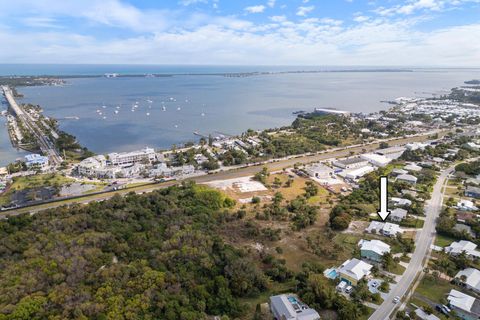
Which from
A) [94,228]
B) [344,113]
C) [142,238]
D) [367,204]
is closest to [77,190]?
[94,228]

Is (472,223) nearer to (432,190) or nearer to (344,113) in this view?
(432,190)

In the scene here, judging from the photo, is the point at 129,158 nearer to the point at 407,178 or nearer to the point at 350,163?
the point at 350,163

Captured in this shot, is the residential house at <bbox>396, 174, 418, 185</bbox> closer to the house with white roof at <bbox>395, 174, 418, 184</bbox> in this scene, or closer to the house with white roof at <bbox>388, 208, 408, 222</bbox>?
the house with white roof at <bbox>395, 174, 418, 184</bbox>

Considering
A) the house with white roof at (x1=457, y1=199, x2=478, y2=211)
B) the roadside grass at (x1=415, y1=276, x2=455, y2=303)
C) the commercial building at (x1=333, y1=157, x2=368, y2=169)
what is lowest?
the roadside grass at (x1=415, y1=276, x2=455, y2=303)

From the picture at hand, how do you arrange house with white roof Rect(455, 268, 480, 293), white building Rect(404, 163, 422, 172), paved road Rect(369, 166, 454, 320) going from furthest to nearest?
white building Rect(404, 163, 422, 172), house with white roof Rect(455, 268, 480, 293), paved road Rect(369, 166, 454, 320)

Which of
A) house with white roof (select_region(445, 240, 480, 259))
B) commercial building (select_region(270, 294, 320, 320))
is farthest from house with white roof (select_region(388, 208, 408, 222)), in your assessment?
commercial building (select_region(270, 294, 320, 320))

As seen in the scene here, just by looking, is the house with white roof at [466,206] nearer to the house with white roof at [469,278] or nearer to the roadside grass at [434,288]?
the house with white roof at [469,278]

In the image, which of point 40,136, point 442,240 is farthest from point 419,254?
point 40,136
